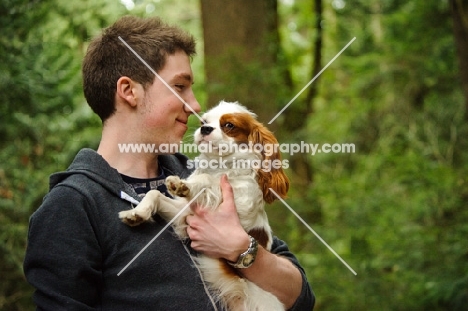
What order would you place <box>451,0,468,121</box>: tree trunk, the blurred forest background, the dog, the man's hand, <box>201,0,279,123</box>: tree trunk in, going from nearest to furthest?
the man's hand → the dog → the blurred forest background → <box>201,0,279,123</box>: tree trunk → <box>451,0,468,121</box>: tree trunk

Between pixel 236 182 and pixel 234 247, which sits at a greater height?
pixel 236 182

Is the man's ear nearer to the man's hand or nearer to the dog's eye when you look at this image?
the dog's eye

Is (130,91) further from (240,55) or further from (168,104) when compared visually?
(240,55)

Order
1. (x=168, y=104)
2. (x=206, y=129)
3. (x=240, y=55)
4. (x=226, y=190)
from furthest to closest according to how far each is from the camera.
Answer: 1. (x=240, y=55)
2. (x=206, y=129)
3. (x=226, y=190)
4. (x=168, y=104)

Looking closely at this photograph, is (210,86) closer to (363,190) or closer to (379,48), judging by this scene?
(363,190)

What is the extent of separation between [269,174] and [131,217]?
803 millimetres

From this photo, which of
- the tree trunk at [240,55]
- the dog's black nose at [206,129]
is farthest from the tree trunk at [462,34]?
the dog's black nose at [206,129]

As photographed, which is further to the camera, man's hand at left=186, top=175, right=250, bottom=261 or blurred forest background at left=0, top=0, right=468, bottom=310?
blurred forest background at left=0, top=0, right=468, bottom=310

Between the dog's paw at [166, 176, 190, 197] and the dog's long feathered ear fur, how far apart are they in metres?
0.40

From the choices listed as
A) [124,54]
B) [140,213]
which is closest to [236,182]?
[140,213]

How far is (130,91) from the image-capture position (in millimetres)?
2514

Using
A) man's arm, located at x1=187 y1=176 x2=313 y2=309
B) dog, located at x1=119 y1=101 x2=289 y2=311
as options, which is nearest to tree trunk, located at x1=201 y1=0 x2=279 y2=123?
dog, located at x1=119 y1=101 x2=289 y2=311

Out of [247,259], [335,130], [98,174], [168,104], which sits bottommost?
[335,130]

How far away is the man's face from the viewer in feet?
8.22
